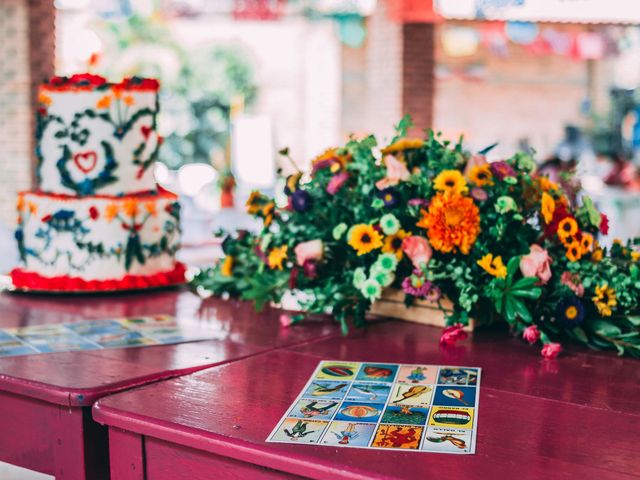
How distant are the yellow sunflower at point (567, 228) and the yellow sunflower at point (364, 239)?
13.7 inches

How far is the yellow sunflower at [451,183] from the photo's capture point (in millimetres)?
1692

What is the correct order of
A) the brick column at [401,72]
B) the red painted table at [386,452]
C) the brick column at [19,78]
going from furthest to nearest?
the brick column at [401,72]
the brick column at [19,78]
the red painted table at [386,452]

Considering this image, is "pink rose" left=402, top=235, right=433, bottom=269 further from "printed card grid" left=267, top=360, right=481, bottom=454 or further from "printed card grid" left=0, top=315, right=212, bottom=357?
"printed card grid" left=0, top=315, right=212, bottom=357

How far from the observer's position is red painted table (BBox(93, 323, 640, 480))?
3.32 feet

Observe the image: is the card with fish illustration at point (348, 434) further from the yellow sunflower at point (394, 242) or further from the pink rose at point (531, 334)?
the yellow sunflower at point (394, 242)

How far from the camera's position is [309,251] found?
1820mm

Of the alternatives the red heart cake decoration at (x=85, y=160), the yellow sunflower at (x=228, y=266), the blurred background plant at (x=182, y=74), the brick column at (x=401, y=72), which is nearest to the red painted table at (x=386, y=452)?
the yellow sunflower at (x=228, y=266)

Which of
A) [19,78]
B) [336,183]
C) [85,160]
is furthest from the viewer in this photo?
[19,78]

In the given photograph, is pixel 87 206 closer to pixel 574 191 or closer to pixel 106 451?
pixel 106 451

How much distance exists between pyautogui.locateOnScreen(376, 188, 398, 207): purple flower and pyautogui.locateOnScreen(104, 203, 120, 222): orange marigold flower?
778mm

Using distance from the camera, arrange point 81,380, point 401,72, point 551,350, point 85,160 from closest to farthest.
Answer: point 81,380
point 551,350
point 85,160
point 401,72

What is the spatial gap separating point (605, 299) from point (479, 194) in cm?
31

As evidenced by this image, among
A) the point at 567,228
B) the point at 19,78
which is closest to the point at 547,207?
the point at 567,228

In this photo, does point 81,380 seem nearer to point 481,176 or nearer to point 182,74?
point 481,176
